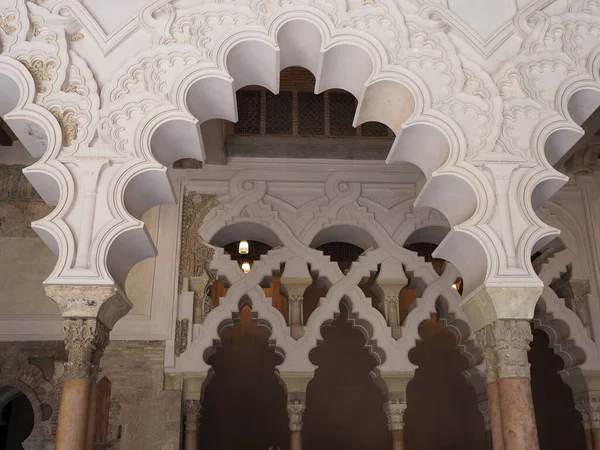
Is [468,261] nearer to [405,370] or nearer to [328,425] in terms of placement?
[405,370]

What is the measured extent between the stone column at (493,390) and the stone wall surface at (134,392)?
3.74m

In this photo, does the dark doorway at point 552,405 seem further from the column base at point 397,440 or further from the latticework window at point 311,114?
the latticework window at point 311,114

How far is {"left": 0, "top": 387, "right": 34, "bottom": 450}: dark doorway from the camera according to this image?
36.4 feet

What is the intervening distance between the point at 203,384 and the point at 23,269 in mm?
2515

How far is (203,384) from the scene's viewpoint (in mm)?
7355

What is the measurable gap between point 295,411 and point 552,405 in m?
6.29

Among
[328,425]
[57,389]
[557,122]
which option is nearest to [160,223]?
[57,389]

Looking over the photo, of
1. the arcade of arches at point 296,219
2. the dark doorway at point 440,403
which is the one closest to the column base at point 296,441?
the arcade of arches at point 296,219

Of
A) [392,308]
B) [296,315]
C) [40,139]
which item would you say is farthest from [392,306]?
[40,139]

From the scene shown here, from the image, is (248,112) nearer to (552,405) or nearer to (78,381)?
(78,381)

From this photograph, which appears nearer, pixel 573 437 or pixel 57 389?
pixel 57 389

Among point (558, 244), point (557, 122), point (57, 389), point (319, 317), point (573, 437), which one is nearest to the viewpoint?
point (557, 122)

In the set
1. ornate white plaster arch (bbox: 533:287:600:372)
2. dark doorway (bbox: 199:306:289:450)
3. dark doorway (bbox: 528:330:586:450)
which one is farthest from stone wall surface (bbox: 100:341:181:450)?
dark doorway (bbox: 528:330:586:450)

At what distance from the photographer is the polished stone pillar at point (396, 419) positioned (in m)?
7.48
